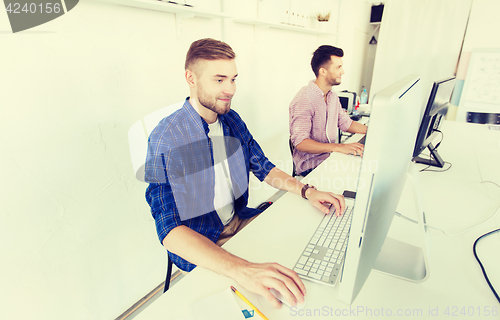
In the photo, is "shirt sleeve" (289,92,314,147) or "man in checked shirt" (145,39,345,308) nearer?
"man in checked shirt" (145,39,345,308)

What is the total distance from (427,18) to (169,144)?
414 cm

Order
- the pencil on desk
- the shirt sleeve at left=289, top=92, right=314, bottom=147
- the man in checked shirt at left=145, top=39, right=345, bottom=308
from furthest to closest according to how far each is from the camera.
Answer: the shirt sleeve at left=289, top=92, right=314, bottom=147
the man in checked shirt at left=145, top=39, right=345, bottom=308
the pencil on desk

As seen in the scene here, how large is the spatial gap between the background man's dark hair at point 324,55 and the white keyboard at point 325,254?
1487 millimetres

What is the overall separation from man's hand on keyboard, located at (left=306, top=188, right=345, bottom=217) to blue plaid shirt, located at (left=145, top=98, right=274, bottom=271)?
0.35 m

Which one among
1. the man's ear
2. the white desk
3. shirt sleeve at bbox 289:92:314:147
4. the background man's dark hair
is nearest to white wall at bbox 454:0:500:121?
the background man's dark hair

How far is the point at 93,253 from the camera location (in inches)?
50.0

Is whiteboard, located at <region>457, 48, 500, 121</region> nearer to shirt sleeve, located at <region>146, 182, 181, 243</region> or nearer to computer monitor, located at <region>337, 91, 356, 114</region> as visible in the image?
computer monitor, located at <region>337, 91, 356, 114</region>

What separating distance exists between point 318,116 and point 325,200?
1.11 metres

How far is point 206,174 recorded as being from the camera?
45.5 inches

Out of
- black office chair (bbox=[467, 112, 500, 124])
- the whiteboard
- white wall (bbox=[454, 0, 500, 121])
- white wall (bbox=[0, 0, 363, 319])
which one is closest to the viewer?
white wall (bbox=[0, 0, 363, 319])

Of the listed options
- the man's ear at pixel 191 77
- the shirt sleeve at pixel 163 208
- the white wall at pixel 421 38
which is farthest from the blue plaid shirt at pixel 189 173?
the white wall at pixel 421 38

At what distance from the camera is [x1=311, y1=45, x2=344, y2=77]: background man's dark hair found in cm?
204

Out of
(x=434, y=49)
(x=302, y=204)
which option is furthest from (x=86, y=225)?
(x=434, y=49)

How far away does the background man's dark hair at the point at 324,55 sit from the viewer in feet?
6.69
